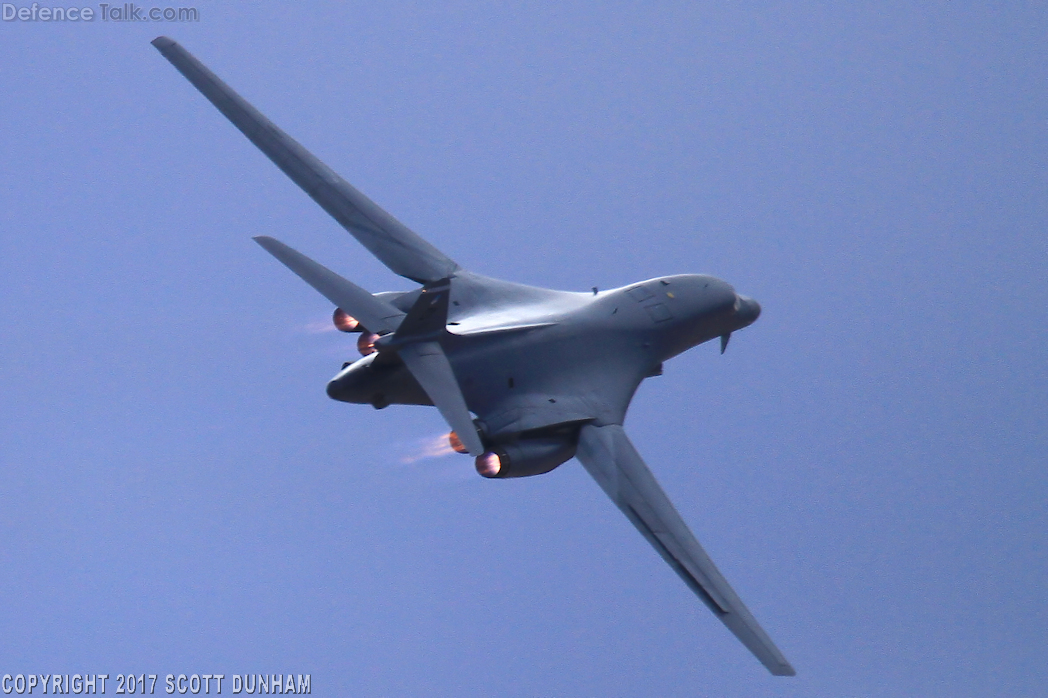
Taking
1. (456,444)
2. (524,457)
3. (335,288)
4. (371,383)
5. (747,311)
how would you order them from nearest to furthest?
1. (335,288)
2. (524,457)
3. (371,383)
4. (456,444)
5. (747,311)

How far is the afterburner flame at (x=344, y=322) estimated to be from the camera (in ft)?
133

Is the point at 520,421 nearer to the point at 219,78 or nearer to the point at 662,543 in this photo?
the point at 662,543

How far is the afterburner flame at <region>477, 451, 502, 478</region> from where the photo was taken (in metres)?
37.4

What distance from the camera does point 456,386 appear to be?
3628 centimetres

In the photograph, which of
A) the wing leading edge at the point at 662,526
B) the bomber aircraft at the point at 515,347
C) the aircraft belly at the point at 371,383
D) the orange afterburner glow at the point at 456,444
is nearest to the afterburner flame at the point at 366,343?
the bomber aircraft at the point at 515,347

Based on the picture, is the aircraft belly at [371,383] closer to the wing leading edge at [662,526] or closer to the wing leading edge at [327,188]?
the wing leading edge at [662,526]

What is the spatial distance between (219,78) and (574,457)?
15459 millimetres

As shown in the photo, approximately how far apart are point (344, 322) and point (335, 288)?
327 cm

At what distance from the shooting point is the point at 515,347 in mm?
40000

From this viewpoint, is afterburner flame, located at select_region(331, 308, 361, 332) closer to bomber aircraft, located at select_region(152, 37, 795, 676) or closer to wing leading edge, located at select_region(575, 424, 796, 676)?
bomber aircraft, located at select_region(152, 37, 795, 676)

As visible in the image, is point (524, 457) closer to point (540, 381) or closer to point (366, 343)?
point (540, 381)

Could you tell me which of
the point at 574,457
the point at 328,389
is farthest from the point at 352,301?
the point at 574,457

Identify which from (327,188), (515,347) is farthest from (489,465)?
(327,188)

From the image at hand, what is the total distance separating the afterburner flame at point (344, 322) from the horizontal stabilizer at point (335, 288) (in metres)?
2.70
